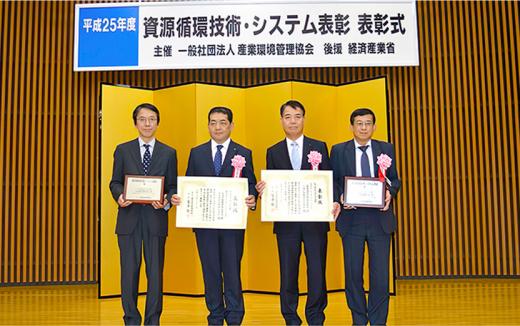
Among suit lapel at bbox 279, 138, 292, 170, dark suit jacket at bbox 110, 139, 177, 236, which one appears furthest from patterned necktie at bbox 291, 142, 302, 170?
dark suit jacket at bbox 110, 139, 177, 236

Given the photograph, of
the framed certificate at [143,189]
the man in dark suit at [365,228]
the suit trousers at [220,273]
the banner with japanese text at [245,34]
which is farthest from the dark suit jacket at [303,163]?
the banner with japanese text at [245,34]

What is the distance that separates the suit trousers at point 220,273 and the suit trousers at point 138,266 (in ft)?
1.01

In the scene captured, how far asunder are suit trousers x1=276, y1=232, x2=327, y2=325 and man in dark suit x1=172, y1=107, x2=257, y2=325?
30 centimetres

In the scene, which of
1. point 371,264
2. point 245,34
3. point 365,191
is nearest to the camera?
point 365,191

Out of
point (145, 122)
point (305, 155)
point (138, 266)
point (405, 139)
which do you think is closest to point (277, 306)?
point (138, 266)

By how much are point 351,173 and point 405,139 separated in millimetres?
3248

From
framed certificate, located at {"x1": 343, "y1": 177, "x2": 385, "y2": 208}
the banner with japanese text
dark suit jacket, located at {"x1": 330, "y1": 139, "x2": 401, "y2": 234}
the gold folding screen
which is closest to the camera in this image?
framed certificate, located at {"x1": 343, "y1": 177, "x2": 385, "y2": 208}

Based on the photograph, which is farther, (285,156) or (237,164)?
(285,156)

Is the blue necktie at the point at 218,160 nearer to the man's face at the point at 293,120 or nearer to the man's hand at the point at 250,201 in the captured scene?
the man's hand at the point at 250,201

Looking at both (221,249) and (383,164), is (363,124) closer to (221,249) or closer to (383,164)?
(383,164)

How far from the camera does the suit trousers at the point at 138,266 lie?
3.29 meters

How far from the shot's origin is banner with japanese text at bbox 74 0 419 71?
228 inches

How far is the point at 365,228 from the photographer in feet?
10.5

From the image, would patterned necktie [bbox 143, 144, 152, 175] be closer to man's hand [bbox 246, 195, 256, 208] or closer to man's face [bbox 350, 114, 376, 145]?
man's hand [bbox 246, 195, 256, 208]
